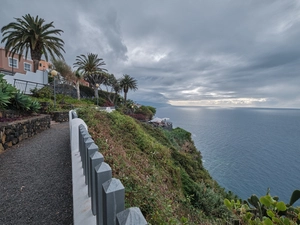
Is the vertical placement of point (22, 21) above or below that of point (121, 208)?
above

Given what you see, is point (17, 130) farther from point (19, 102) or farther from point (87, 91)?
point (87, 91)

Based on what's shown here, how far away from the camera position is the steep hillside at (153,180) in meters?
2.33

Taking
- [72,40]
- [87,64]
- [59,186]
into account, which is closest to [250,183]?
[59,186]

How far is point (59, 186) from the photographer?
9.02 ft

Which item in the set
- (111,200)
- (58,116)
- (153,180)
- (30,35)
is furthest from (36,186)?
(30,35)

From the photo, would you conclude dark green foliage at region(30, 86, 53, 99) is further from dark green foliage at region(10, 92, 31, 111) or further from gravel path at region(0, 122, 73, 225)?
gravel path at region(0, 122, 73, 225)

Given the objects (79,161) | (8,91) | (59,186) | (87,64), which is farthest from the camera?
(87,64)

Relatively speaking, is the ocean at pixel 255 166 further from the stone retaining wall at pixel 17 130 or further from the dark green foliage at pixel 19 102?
the dark green foliage at pixel 19 102

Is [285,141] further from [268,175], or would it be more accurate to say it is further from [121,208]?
[121,208]

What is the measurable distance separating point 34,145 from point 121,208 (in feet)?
18.0

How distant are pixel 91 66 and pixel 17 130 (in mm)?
24541

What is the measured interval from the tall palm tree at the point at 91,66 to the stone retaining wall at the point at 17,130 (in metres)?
20.9

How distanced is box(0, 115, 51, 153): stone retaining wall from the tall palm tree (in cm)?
2088

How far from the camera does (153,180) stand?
394cm
